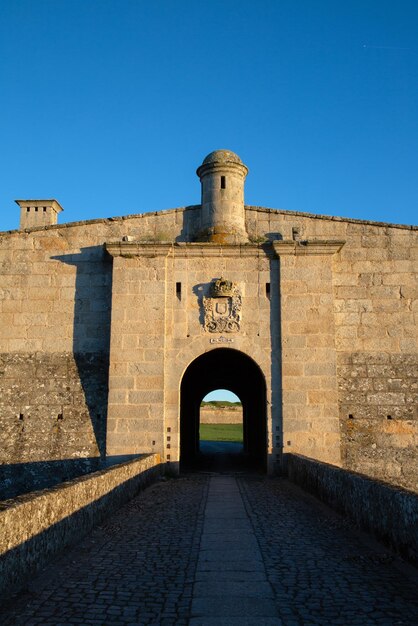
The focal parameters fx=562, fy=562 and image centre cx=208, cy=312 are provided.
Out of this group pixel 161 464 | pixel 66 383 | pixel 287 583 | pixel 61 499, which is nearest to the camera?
pixel 287 583

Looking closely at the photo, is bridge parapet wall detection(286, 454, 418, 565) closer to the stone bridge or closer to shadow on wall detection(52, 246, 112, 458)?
the stone bridge

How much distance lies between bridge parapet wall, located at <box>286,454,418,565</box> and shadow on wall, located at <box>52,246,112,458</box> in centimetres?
587

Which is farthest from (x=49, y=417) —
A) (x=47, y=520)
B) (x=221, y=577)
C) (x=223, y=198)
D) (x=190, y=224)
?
(x=221, y=577)

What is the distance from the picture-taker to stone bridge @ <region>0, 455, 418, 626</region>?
157 inches

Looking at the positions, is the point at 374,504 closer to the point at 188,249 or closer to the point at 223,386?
the point at 188,249

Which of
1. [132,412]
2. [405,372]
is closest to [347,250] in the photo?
[405,372]

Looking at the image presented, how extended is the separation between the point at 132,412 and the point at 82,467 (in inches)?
67.5

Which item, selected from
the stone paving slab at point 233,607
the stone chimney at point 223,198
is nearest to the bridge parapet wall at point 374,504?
the stone paving slab at point 233,607

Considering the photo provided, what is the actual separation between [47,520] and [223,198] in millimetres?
10455

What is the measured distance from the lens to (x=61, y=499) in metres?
5.67

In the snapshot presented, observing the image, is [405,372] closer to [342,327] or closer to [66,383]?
[342,327]

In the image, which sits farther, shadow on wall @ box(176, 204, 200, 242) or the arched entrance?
the arched entrance

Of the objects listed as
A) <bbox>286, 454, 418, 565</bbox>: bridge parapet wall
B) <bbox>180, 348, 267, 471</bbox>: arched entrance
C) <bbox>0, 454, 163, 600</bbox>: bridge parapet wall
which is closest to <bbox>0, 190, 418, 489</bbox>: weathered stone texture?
<bbox>180, 348, 267, 471</bbox>: arched entrance

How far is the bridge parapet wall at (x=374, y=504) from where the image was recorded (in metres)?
5.06
